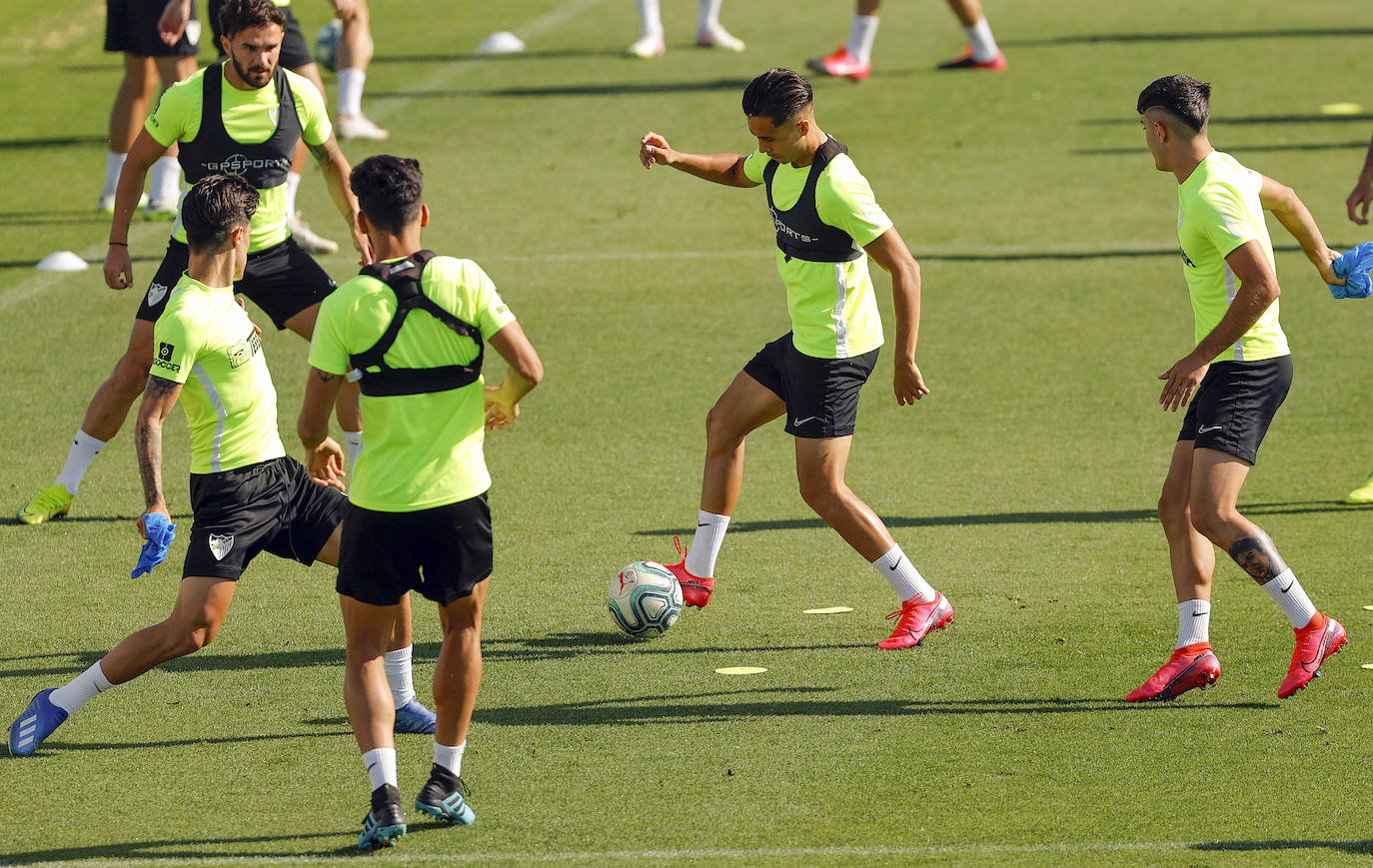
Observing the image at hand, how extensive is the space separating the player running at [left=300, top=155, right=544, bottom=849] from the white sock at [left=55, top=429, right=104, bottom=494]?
3635 mm

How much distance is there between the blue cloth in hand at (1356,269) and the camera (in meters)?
6.55

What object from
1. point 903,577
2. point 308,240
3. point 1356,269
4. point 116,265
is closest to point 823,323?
point 903,577

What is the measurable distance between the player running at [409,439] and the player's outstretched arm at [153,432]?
78 centimetres

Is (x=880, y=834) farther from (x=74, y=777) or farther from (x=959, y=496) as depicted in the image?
(x=959, y=496)

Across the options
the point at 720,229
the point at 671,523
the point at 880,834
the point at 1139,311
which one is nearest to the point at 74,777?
the point at 880,834

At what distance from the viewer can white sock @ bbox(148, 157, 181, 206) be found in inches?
546

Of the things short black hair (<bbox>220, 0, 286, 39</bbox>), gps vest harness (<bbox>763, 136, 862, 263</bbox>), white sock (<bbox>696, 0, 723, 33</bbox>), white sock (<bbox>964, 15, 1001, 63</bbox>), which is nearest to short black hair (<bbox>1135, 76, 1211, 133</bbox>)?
gps vest harness (<bbox>763, 136, 862, 263</bbox>)

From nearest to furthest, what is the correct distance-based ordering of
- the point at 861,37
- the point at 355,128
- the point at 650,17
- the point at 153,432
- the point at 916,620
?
the point at 153,432 → the point at 916,620 → the point at 355,128 → the point at 861,37 → the point at 650,17

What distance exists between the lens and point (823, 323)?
6902 mm

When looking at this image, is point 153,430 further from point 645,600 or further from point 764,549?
point 764,549

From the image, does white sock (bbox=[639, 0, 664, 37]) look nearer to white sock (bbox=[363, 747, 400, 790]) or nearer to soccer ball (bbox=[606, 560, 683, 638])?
soccer ball (bbox=[606, 560, 683, 638])

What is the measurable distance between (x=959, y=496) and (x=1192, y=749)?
10.2ft

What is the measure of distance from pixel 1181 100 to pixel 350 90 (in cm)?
1067

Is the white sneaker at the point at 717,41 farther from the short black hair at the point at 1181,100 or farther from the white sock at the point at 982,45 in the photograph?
the short black hair at the point at 1181,100
